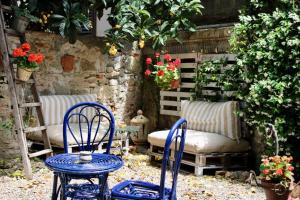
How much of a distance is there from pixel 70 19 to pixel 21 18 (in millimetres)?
640

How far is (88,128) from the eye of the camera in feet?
12.3

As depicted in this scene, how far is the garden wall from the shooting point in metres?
5.90

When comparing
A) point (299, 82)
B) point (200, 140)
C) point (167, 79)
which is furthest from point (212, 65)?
point (299, 82)

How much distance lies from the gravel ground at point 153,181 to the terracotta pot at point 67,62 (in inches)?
63.7

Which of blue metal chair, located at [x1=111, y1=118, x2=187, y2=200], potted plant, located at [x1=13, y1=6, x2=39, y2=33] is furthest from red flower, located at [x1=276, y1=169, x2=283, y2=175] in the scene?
potted plant, located at [x1=13, y1=6, x2=39, y2=33]

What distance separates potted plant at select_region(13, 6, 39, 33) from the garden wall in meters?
0.33

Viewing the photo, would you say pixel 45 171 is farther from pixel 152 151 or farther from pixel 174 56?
pixel 174 56

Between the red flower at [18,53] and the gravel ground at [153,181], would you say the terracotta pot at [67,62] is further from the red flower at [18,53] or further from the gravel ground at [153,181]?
the gravel ground at [153,181]

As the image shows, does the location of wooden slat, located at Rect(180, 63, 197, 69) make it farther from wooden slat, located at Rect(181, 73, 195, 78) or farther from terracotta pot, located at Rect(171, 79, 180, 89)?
terracotta pot, located at Rect(171, 79, 180, 89)

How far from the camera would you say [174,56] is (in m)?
6.98

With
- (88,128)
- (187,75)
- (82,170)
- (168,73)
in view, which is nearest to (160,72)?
(168,73)

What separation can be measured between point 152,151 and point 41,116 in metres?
1.57

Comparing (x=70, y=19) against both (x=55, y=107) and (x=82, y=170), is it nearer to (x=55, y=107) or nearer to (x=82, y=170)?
(x=55, y=107)

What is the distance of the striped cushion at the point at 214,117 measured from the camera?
561 cm
